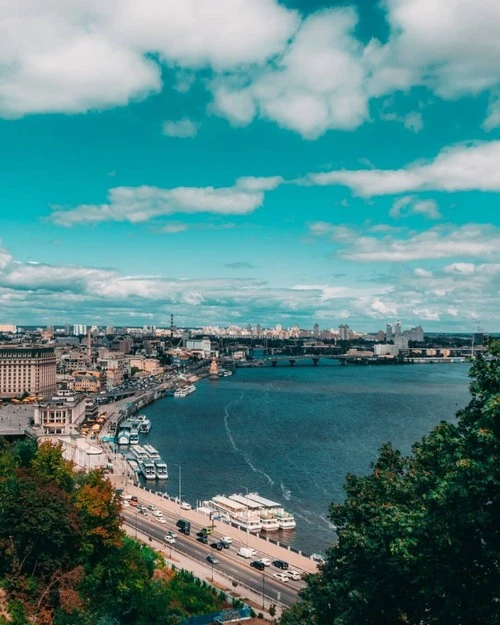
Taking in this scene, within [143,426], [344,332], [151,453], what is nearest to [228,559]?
[151,453]

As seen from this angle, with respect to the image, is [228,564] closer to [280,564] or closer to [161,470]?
[280,564]

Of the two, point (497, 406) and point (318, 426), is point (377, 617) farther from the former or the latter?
point (318, 426)

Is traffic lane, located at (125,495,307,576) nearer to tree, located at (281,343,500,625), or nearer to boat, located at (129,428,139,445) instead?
tree, located at (281,343,500,625)

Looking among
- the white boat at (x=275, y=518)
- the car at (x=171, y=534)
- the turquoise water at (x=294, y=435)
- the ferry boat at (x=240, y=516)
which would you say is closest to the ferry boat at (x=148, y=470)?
the turquoise water at (x=294, y=435)

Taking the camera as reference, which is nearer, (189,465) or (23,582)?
(23,582)

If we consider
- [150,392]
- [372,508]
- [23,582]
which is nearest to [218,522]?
[23,582]
